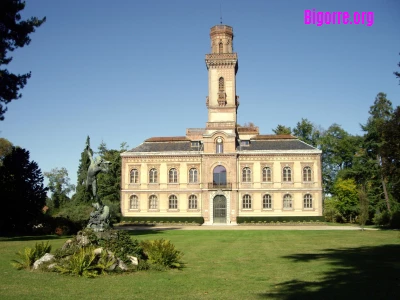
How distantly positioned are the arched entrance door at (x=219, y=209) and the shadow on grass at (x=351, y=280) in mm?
33386

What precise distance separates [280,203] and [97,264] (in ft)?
135

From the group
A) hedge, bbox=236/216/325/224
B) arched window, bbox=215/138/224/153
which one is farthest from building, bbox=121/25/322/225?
hedge, bbox=236/216/325/224

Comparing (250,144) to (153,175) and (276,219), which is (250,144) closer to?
(276,219)

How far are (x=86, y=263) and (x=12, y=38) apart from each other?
18.2 metres

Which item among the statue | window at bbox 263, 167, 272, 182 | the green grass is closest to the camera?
the green grass

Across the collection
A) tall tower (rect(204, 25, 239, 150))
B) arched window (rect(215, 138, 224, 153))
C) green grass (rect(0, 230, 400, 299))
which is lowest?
green grass (rect(0, 230, 400, 299))

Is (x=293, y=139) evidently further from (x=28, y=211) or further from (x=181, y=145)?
(x=28, y=211)

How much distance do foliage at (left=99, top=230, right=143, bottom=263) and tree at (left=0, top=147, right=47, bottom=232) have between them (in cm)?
2035

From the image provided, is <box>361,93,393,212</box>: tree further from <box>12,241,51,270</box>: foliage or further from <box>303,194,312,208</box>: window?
<box>12,241,51,270</box>: foliage

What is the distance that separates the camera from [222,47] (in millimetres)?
56969

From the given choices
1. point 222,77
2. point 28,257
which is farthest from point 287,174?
point 28,257

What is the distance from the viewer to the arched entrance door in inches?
2090

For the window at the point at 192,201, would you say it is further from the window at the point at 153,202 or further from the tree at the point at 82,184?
the tree at the point at 82,184

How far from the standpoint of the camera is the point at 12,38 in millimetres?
26609
